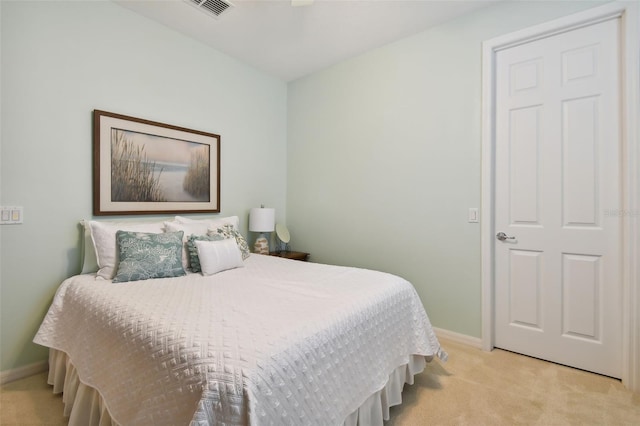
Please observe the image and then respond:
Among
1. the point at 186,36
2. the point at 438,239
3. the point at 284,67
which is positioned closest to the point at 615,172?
the point at 438,239

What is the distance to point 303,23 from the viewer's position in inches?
101

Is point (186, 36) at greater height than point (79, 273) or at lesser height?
greater

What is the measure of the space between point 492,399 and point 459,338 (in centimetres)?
80

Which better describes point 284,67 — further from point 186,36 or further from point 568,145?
point 568,145

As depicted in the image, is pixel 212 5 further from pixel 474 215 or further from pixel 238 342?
pixel 474 215

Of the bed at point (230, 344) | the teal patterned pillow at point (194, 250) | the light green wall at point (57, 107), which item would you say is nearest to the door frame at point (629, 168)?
the bed at point (230, 344)

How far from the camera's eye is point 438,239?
2.63 m

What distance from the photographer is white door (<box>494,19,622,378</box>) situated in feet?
6.44

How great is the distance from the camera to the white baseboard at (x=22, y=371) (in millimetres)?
1913

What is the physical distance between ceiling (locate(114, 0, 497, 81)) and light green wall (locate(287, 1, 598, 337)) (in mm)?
168

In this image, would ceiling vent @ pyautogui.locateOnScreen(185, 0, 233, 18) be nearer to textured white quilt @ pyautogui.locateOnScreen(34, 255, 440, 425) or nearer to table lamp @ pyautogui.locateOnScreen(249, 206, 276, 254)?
table lamp @ pyautogui.locateOnScreen(249, 206, 276, 254)

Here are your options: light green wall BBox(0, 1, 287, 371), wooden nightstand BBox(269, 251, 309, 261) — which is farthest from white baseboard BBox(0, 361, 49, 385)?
wooden nightstand BBox(269, 251, 309, 261)

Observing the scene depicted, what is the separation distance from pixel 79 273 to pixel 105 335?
113cm

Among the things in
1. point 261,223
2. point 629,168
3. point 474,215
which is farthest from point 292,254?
point 629,168
